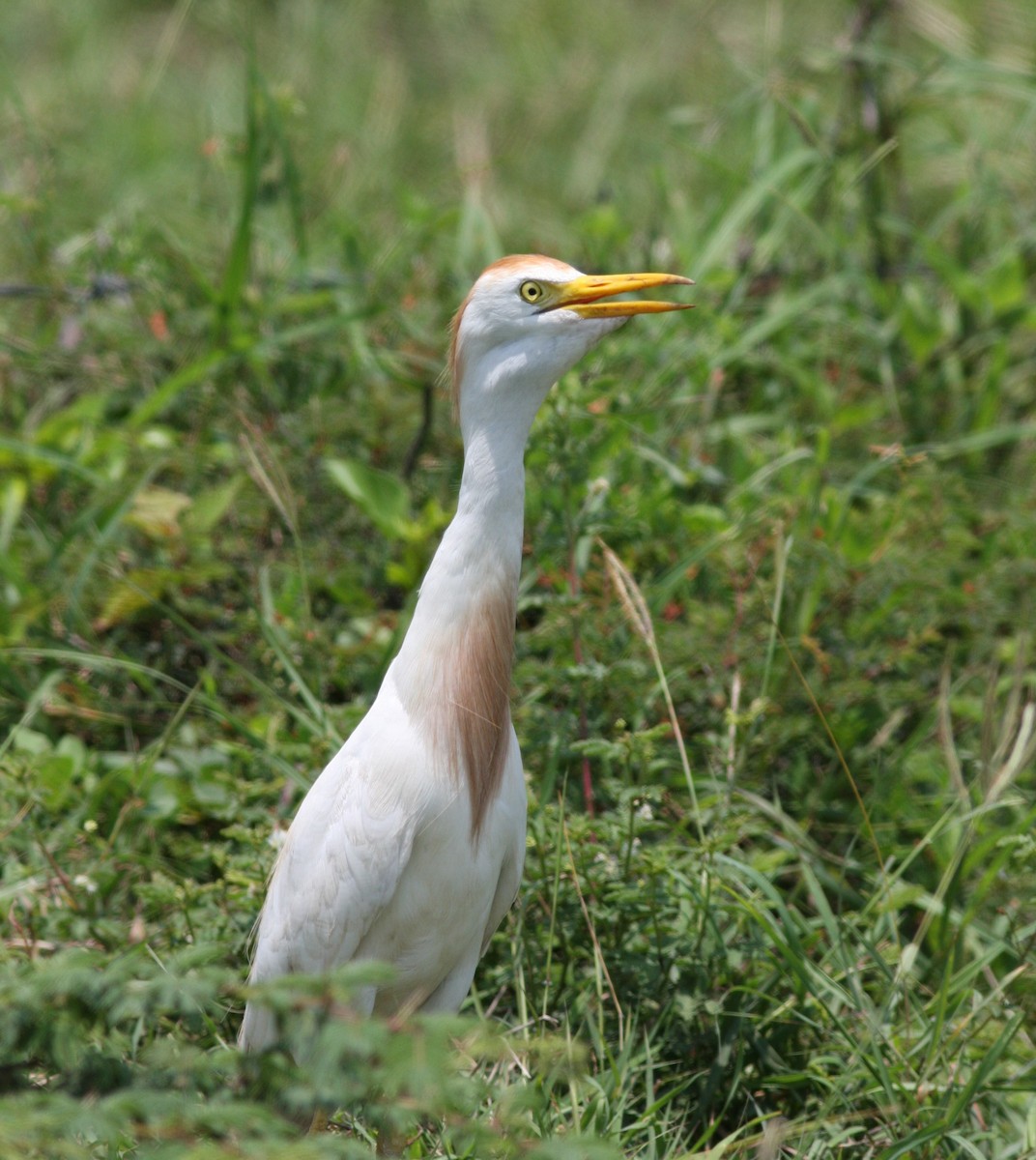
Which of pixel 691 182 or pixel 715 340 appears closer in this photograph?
pixel 715 340

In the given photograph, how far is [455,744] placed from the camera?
84.1 inches

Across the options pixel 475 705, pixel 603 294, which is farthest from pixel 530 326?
pixel 475 705

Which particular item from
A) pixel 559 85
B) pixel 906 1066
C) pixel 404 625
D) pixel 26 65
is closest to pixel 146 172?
pixel 26 65

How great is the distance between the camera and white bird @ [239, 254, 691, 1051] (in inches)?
80.8

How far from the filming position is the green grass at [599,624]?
2.26m

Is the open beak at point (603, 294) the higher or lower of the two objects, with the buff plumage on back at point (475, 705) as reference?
higher

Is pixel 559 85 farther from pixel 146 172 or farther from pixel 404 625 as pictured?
pixel 404 625

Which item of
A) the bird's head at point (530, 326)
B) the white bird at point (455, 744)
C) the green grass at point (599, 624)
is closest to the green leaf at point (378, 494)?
the green grass at point (599, 624)

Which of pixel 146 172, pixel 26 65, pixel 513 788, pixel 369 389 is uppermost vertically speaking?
pixel 26 65

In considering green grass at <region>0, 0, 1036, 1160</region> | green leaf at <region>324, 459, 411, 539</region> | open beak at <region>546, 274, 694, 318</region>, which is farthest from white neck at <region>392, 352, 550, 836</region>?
green leaf at <region>324, 459, 411, 539</region>

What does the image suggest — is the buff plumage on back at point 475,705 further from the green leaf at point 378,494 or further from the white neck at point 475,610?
the green leaf at point 378,494

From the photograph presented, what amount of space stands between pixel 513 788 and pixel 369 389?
1.70 meters

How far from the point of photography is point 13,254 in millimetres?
4262

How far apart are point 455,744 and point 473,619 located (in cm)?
21
